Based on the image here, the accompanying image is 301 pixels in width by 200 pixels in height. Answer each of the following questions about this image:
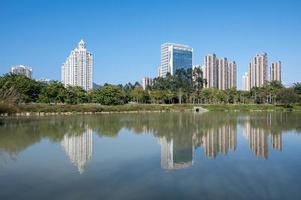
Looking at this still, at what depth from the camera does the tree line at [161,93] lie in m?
55.2

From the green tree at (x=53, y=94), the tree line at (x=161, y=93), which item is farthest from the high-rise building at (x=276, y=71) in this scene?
the green tree at (x=53, y=94)

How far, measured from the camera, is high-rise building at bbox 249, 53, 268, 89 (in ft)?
355

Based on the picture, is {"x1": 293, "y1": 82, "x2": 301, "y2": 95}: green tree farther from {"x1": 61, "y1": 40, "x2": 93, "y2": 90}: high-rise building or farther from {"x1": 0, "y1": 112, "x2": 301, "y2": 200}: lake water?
{"x1": 0, "y1": 112, "x2": 301, "y2": 200}: lake water

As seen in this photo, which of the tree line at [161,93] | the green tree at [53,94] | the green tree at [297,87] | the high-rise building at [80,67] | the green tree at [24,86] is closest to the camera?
the green tree at [24,86]

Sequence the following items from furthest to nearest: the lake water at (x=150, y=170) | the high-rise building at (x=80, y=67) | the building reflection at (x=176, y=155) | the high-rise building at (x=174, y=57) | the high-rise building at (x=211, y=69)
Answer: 1. the high-rise building at (x=174, y=57)
2. the high-rise building at (x=80, y=67)
3. the high-rise building at (x=211, y=69)
4. the building reflection at (x=176, y=155)
5. the lake water at (x=150, y=170)

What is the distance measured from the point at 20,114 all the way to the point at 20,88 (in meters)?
11.8

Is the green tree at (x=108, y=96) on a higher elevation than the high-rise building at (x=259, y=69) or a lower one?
lower

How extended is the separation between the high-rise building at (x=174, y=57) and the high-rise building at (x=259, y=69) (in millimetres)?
26296

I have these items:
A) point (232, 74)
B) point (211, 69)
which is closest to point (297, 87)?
point (211, 69)

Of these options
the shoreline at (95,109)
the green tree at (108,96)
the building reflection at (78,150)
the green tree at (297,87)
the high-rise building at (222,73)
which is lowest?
the building reflection at (78,150)

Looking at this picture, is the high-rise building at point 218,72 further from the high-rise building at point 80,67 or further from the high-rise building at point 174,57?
the high-rise building at point 80,67

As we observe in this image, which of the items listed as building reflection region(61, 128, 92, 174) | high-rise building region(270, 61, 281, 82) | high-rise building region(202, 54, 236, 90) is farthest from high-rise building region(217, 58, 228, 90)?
building reflection region(61, 128, 92, 174)

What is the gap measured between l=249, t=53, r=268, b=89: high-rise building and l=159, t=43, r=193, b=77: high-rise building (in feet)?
86.3

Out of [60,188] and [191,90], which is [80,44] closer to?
[191,90]
